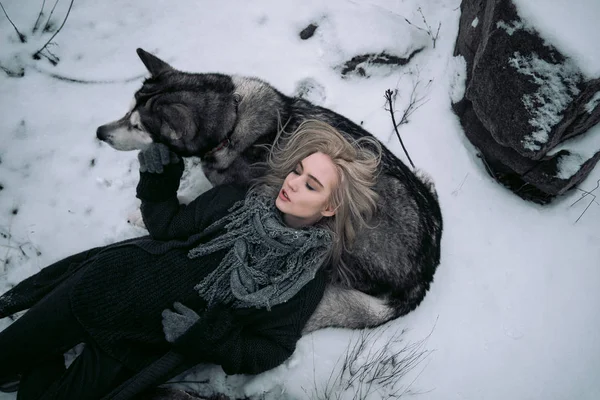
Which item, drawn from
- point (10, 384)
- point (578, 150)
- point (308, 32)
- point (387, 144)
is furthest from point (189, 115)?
point (578, 150)

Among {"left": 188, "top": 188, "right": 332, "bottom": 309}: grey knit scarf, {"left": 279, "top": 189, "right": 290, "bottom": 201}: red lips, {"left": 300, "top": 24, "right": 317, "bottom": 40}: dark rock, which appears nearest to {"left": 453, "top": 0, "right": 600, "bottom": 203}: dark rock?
{"left": 300, "top": 24, "right": 317, "bottom": 40}: dark rock

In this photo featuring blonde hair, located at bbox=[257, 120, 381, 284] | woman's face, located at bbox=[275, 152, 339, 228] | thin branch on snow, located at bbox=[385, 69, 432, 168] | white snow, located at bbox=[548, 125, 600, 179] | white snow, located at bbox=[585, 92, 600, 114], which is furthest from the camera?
thin branch on snow, located at bbox=[385, 69, 432, 168]

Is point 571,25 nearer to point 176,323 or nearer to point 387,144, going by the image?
point 387,144

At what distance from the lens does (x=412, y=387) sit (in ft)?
9.42

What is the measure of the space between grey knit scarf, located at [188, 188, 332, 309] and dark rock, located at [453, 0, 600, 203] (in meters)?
1.83

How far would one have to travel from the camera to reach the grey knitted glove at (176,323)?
2.21 m

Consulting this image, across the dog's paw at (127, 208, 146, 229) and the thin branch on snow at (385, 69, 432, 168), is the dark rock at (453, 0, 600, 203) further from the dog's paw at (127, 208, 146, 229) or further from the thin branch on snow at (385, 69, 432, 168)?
the dog's paw at (127, 208, 146, 229)

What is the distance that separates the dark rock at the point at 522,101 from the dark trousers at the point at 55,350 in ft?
11.2

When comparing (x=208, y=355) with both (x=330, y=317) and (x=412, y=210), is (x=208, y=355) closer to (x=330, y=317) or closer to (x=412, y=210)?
(x=330, y=317)

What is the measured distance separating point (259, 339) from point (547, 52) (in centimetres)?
287

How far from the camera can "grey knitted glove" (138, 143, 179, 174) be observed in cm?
242

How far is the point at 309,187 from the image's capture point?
7.29ft

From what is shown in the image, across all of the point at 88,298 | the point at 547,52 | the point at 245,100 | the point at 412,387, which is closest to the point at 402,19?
the point at 547,52

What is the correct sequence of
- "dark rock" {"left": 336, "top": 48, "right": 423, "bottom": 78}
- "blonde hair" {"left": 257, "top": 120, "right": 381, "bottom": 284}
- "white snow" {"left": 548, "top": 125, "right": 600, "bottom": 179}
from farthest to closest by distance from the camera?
"dark rock" {"left": 336, "top": 48, "right": 423, "bottom": 78}
"white snow" {"left": 548, "top": 125, "right": 600, "bottom": 179}
"blonde hair" {"left": 257, "top": 120, "right": 381, "bottom": 284}
